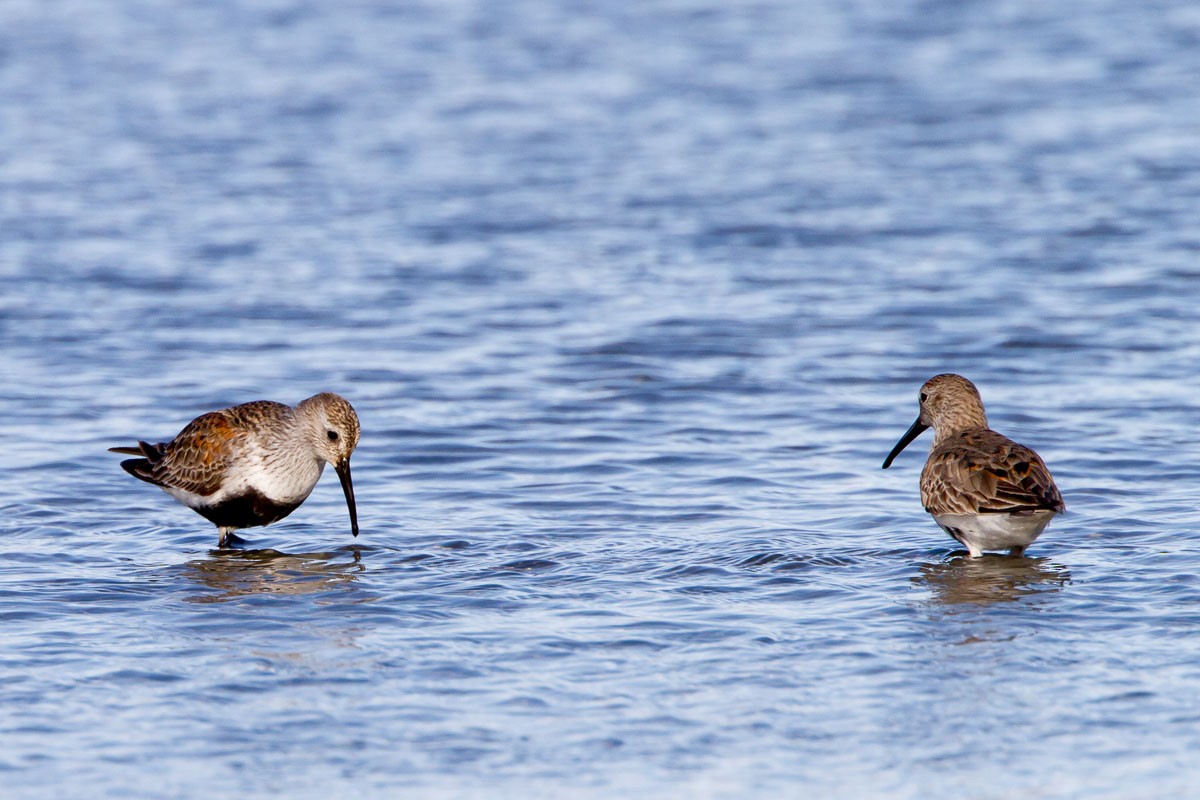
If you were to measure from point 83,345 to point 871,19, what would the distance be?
57.1 feet

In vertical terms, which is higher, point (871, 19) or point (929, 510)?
point (871, 19)

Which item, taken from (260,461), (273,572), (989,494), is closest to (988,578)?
(989,494)

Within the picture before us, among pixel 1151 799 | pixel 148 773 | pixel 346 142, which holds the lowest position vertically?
pixel 1151 799

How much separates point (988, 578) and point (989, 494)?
0.43 meters

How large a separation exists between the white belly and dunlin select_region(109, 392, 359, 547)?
326 cm

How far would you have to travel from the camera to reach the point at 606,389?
13.3 m

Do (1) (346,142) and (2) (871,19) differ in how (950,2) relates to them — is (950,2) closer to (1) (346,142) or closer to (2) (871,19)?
(2) (871,19)

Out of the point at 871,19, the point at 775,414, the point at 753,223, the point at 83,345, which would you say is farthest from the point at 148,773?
the point at 871,19

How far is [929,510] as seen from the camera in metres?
9.46

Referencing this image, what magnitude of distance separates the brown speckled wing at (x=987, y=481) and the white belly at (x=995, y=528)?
5cm

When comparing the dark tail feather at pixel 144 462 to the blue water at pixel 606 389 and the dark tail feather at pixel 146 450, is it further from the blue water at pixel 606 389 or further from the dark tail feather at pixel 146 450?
the blue water at pixel 606 389

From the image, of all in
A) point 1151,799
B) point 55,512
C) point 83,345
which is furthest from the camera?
point 83,345

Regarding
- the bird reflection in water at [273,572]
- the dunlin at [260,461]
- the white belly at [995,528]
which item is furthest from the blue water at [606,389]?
the dunlin at [260,461]

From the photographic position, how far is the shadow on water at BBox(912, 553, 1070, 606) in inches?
340
